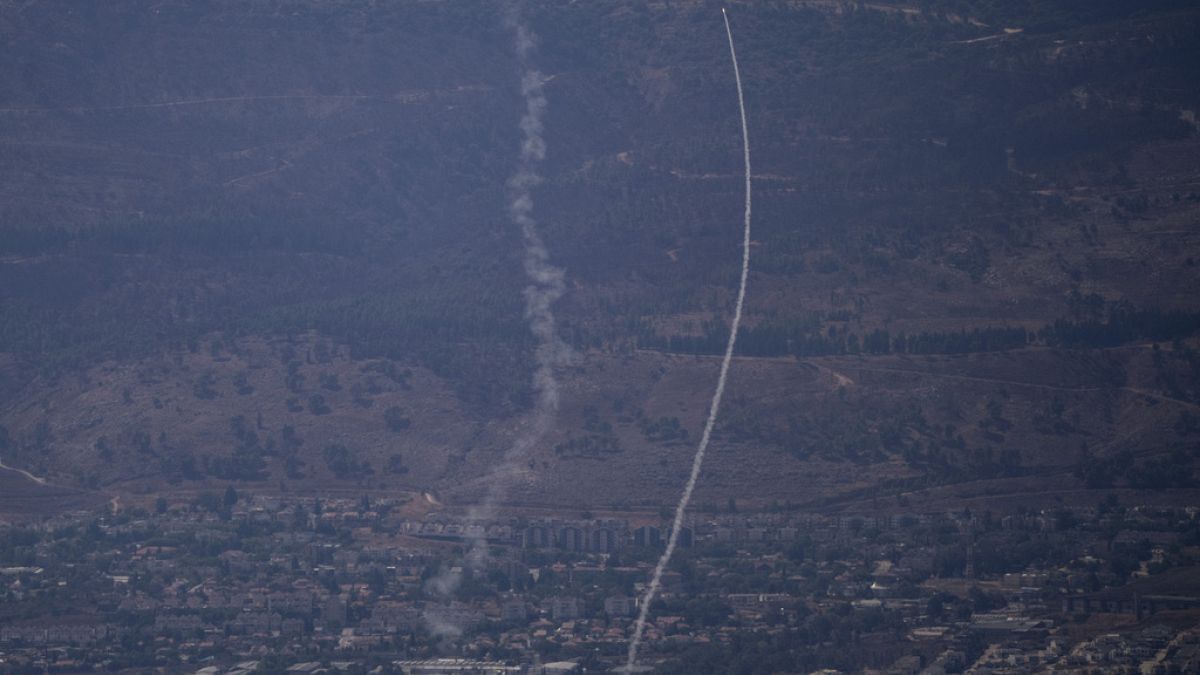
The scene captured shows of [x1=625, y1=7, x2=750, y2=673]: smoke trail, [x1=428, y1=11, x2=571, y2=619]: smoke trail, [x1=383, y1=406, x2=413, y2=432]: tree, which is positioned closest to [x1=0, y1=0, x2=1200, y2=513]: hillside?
[x1=383, y1=406, x2=413, y2=432]: tree

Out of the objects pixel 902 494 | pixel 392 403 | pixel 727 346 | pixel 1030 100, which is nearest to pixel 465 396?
pixel 392 403

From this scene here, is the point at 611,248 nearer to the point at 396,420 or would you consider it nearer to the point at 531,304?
the point at 531,304

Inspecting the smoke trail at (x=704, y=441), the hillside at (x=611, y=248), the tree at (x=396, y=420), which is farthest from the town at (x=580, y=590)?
the tree at (x=396, y=420)

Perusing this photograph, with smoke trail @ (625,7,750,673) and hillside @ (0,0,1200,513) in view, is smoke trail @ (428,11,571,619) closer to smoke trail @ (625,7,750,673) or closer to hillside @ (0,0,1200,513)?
hillside @ (0,0,1200,513)

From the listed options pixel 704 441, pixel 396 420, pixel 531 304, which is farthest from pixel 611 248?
pixel 704 441

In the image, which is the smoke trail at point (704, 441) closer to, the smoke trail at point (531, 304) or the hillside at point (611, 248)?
the hillside at point (611, 248)

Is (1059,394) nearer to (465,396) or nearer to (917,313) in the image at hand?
(917,313)
